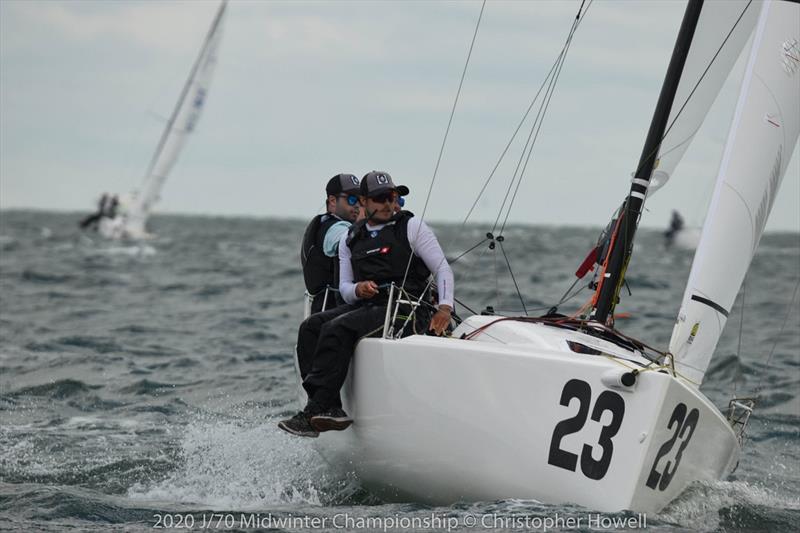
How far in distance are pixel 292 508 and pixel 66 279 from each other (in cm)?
1495

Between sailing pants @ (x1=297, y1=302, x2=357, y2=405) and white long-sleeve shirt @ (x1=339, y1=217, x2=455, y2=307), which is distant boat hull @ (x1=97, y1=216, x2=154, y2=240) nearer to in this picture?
sailing pants @ (x1=297, y1=302, x2=357, y2=405)

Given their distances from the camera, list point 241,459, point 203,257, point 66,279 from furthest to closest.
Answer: point 203,257
point 66,279
point 241,459

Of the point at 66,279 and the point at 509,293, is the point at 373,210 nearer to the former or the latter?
the point at 509,293

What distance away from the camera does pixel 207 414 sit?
24.9 feet

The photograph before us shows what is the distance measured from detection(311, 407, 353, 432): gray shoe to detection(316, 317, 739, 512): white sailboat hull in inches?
3.4

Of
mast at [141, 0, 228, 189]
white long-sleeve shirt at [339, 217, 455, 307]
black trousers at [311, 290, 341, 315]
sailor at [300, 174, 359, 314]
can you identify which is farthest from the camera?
mast at [141, 0, 228, 189]

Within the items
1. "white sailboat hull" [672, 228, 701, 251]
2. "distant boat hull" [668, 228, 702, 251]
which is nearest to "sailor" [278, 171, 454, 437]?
"distant boat hull" [668, 228, 702, 251]

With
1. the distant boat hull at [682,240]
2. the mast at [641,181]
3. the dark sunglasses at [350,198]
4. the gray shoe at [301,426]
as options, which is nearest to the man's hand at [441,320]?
the gray shoe at [301,426]

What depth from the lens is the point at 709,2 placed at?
6078 mm

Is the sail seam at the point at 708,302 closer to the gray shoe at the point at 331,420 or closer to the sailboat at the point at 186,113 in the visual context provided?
the gray shoe at the point at 331,420

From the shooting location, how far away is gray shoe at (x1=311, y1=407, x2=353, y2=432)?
498 cm

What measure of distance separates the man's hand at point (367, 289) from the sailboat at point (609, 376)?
118 millimetres

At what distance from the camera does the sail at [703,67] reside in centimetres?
605

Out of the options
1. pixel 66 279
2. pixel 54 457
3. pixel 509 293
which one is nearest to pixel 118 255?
pixel 66 279
